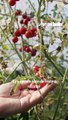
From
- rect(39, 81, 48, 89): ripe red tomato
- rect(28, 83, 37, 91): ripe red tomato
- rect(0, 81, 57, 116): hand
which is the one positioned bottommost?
rect(0, 81, 57, 116): hand

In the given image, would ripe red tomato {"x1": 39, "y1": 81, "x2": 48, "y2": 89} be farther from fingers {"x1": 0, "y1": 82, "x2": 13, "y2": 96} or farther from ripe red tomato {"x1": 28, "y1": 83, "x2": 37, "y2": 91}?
fingers {"x1": 0, "y1": 82, "x2": 13, "y2": 96}

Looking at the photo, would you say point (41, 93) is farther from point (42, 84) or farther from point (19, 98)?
point (19, 98)

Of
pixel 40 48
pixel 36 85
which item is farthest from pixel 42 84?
pixel 40 48

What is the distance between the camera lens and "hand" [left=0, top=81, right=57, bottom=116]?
5.38ft

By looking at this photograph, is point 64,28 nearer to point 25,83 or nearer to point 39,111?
point 25,83

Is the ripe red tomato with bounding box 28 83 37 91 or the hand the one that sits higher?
the ripe red tomato with bounding box 28 83 37 91

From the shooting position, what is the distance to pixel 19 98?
179cm

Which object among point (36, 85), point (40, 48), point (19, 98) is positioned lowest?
point (19, 98)

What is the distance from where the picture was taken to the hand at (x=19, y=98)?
1.64 m

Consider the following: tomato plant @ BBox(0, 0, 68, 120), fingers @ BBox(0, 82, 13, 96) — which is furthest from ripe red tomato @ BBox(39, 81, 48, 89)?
fingers @ BBox(0, 82, 13, 96)

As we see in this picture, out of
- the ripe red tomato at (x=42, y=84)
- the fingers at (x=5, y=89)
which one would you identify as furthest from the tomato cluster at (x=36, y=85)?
the fingers at (x=5, y=89)

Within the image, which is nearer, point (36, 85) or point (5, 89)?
point (36, 85)

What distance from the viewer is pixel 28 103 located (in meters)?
1.69

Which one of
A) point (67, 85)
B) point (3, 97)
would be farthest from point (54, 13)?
point (3, 97)
